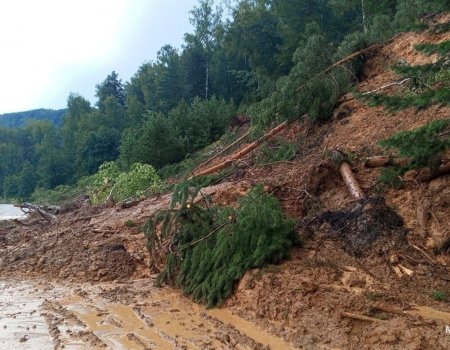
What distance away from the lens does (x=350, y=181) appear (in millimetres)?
8930

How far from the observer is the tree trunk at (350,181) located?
8.56 metres

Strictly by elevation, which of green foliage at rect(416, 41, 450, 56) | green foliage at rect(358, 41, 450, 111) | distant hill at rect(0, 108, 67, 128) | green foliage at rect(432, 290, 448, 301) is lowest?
green foliage at rect(432, 290, 448, 301)

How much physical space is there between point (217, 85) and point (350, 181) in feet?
135

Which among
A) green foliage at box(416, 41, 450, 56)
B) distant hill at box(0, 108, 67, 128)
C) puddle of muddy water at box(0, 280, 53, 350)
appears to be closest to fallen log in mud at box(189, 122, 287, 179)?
puddle of muddy water at box(0, 280, 53, 350)

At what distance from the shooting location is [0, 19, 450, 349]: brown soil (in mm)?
5344

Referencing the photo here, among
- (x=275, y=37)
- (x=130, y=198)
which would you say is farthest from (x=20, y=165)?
(x=130, y=198)

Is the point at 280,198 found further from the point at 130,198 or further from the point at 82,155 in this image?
the point at 82,155

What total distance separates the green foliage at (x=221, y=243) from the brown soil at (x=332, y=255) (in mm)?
231

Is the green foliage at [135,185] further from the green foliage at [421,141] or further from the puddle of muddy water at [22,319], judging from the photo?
the green foliage at [421,141]

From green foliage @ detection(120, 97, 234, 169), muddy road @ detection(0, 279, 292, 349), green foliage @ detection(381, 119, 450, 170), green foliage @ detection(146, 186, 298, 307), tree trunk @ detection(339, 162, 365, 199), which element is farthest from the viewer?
green foliage @ detection(120, 97, 234, 169)

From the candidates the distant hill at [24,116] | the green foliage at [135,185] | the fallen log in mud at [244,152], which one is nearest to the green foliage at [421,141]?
the fallen log in mud at [244,152]

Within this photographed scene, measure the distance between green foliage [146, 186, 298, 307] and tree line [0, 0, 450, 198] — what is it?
301 cm

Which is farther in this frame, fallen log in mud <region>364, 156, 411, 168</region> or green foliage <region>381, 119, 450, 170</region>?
fallen log in mud <region>364, 156, 411, 168</region>

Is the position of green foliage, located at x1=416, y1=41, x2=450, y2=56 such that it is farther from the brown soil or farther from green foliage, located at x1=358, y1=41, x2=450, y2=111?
the brown soil
